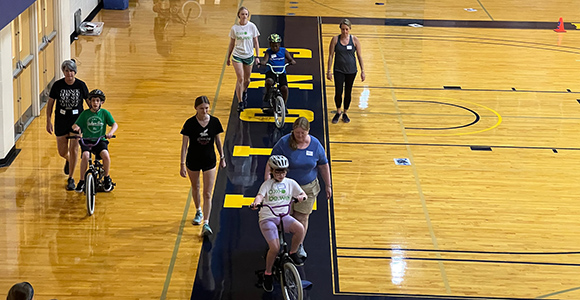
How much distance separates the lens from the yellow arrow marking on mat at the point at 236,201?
10.6 m

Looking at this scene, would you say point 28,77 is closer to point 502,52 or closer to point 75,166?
point 75,166

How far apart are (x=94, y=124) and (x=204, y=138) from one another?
1857 millimetres

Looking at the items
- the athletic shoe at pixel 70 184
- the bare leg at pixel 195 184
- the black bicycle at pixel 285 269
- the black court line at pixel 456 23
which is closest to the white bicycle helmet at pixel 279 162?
the black bicycle at pixel 285 269

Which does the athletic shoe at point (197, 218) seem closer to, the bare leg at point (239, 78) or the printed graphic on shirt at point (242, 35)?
the bare leg at point (239, 78)

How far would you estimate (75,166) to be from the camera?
10.9 metres

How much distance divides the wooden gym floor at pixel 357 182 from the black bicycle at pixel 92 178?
0.73 feet

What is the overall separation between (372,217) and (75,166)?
432 centimetres

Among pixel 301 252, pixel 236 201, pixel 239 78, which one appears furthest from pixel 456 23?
pixel 301 252

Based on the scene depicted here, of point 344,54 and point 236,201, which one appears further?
point 344,54

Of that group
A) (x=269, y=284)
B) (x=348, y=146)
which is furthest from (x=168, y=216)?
(x=348, y=146)

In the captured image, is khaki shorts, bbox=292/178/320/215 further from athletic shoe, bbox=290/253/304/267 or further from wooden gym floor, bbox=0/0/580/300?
wooden gym floor, bbox=0/0/580/300

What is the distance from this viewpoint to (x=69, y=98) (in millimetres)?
10273

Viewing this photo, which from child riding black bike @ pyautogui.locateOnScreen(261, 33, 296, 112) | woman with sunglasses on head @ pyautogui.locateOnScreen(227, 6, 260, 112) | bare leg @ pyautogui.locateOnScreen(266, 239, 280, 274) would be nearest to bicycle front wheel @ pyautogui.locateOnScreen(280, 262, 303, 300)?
bare leg @ pyautogui.locateOnScreen(266, 239, 280, 274)

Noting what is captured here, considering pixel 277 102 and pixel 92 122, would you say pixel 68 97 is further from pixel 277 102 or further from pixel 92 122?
pixel 277 102
